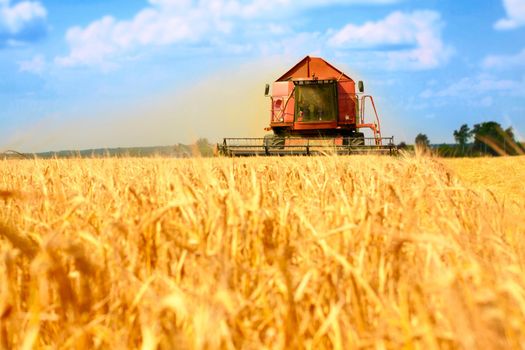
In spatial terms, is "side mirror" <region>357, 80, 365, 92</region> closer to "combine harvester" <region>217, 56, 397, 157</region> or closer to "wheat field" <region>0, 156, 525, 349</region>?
"combine harvester" <region>217, 56, 397, 157</region>

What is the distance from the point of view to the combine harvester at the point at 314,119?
20272mm

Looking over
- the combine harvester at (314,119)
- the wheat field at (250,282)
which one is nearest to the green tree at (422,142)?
the wheat field at (250,282)

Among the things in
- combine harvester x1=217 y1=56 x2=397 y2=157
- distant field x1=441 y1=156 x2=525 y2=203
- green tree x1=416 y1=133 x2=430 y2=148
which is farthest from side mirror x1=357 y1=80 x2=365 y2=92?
green tree x1=416 y1=133 x2=430 y2=148

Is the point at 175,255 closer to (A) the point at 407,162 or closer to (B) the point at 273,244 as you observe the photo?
(B) the point at 273,244

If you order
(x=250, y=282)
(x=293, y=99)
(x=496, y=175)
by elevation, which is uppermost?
(x=293, y=99)

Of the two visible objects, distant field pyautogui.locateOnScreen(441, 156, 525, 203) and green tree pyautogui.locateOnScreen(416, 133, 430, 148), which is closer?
green tree pyautogui.locateOnScreen(416, 133, 430, 148)

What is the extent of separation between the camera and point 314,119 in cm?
2122

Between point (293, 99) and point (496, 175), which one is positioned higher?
point (293, 99)

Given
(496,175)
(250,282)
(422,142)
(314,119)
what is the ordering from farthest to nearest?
(314,119) → (496,175) → (422,142) → (250,282)

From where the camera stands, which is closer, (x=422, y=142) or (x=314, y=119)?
(x=422, y=142)

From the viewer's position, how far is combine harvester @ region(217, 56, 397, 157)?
798 inches

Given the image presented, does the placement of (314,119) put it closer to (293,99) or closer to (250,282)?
(293,99)

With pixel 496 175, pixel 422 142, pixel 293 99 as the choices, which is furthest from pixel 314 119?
pixel 422 142

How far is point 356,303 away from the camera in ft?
6.45
